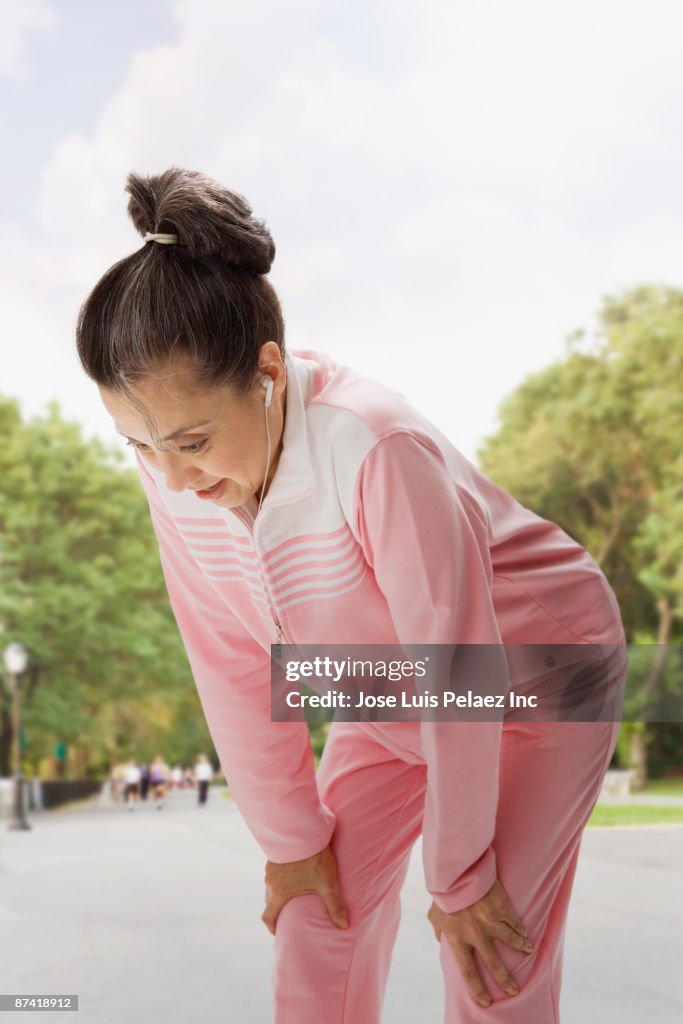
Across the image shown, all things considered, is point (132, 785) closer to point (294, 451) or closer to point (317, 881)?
point (317, 881)

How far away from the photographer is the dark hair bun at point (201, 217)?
0.72m

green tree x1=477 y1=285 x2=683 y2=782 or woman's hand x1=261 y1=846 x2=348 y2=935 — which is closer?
woman's hand x1=261 y1=846 x2=348 y2=935

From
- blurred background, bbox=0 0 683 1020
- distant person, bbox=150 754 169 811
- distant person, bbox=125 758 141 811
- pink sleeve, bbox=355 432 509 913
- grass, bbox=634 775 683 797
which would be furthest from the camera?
grass, bbox=634 775 683 797

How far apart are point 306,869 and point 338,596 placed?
248 mm

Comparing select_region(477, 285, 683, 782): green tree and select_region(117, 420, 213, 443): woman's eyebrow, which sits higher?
select_region(477, 285, 683, 782): green tree

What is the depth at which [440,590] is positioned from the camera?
2.31ft

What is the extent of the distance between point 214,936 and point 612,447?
263 inches

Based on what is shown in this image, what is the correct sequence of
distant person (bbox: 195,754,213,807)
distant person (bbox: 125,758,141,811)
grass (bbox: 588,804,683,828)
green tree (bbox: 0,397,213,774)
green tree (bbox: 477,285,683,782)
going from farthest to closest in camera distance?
green tree (bbox: 0,397,213,774) < green tree (bbox: 477,285,683,782) < distant person (bbox: 125,758,141,811) < distant person (bbox: 195,754,213,807) < grass (bbox: 588,804,683,828)

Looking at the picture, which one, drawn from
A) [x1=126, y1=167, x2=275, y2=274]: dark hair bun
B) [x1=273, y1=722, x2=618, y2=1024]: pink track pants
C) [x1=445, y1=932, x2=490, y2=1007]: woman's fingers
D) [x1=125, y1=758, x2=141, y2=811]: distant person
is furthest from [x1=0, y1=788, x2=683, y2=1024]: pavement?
→ [x1=125, y1=758, x2=141, y2=811]: distant person

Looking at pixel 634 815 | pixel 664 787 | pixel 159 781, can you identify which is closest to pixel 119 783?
pixel 159 781

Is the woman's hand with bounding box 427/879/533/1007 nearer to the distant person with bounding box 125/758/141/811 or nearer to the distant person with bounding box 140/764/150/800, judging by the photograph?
the distant person with bounding box 125/758/141/811

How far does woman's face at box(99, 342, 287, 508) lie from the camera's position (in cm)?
73

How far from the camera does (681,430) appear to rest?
8039 mm

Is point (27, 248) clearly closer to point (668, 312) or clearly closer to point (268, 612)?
point (668, 312)
